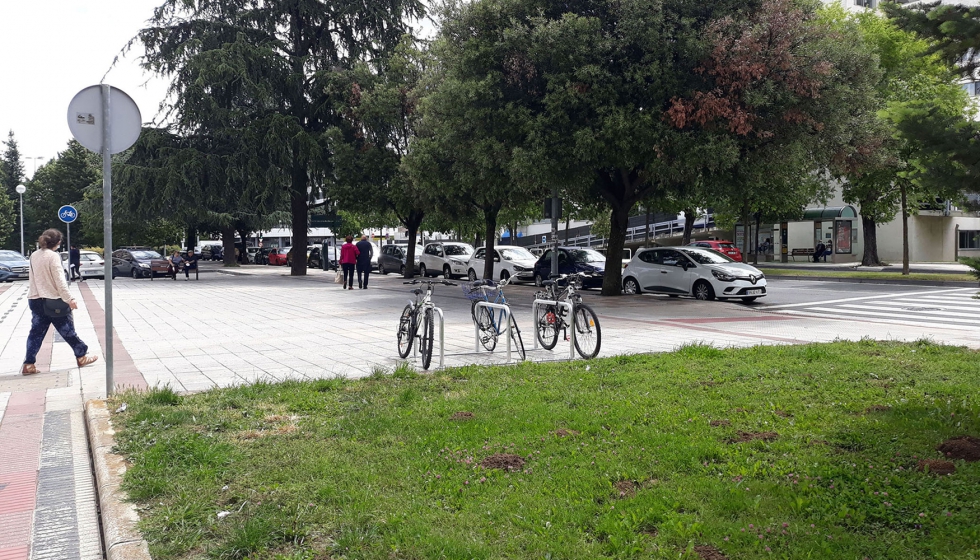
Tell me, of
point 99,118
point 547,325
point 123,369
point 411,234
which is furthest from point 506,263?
point 99,118

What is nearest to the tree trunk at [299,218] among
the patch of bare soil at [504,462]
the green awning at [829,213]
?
the patch of bare soil at [504,462]

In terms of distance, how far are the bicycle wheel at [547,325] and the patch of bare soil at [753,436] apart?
4.91m

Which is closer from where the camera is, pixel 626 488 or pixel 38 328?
pixel 626 488

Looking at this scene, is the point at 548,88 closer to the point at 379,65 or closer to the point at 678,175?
the point at 678,175

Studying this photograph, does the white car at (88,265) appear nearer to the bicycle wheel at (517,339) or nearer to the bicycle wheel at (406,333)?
the bicycle wheel at (406,333)

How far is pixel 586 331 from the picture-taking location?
364 inches

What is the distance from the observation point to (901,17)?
524 cm

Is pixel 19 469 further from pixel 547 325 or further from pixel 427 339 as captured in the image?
pixel 547 325

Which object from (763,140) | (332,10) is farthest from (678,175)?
(332,10)

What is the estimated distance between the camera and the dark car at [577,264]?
2450 cm

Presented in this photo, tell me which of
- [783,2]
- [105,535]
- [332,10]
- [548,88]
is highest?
[332,10]

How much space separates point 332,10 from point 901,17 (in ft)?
105

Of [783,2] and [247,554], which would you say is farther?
[783,2]

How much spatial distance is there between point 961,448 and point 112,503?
4814mm
